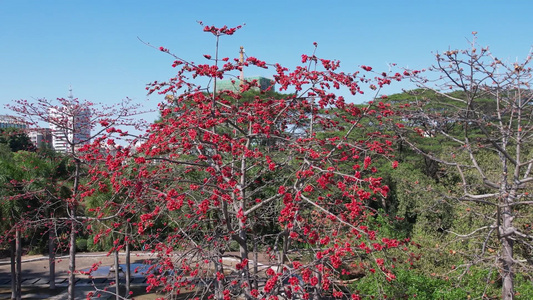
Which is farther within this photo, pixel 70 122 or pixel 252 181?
pixel 70 122

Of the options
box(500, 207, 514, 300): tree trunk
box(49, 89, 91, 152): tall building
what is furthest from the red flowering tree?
box(49, 89, 91, 152): tall building

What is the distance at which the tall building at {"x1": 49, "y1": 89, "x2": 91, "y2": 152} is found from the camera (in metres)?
9.23

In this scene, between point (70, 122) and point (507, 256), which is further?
point (70, 122)

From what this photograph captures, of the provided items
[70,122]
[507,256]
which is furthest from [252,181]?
[70,122]

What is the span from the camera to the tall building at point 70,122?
923 centimetres

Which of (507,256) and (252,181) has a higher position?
(252,181)

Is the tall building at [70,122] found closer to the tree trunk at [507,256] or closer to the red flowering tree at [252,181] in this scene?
the red flowering tree at [252,181]

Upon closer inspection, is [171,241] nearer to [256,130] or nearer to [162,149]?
[162,149]

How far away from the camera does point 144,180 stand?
18.4 ft

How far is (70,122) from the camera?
9.44 meters

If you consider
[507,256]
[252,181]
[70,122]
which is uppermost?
[70,122]

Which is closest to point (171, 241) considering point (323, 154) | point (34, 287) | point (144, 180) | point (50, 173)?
point (144, 180)

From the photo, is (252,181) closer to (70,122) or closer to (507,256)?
(507,256)

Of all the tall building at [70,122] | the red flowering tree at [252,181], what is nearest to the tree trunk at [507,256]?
the red flowering tree at [252,181]
